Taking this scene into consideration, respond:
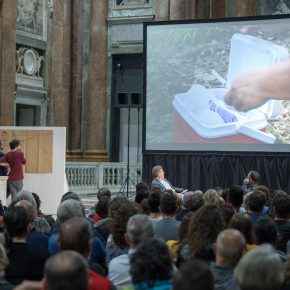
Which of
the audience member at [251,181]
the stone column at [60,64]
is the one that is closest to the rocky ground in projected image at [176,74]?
the audience member at [251,181]

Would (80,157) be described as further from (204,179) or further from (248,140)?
(248,140)

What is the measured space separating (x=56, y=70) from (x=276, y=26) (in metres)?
10.5

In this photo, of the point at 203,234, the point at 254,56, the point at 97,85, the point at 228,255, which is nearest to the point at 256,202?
the point at 203,234

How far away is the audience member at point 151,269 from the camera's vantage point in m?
3.80

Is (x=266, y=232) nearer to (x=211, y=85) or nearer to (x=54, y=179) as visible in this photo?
(x=54, y=179)

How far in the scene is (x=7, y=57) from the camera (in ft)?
66.3

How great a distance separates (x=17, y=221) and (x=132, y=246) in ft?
2.99

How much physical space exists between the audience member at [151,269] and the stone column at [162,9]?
822 inches

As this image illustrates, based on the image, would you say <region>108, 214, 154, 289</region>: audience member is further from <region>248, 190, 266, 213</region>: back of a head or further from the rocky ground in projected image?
the rocky ground in projected image

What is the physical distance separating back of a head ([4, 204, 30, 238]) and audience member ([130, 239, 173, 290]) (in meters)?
1.52

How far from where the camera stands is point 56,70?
82.6 feet

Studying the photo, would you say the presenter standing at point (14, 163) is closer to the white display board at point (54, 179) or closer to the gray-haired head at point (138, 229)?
the white display board at point (54, 179)

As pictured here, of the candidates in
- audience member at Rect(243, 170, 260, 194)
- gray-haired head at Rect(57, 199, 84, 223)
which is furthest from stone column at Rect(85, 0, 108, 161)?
gray-haired head at Rect(57, 199, 84, 223)

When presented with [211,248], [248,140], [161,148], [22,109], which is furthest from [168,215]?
[22,109]
